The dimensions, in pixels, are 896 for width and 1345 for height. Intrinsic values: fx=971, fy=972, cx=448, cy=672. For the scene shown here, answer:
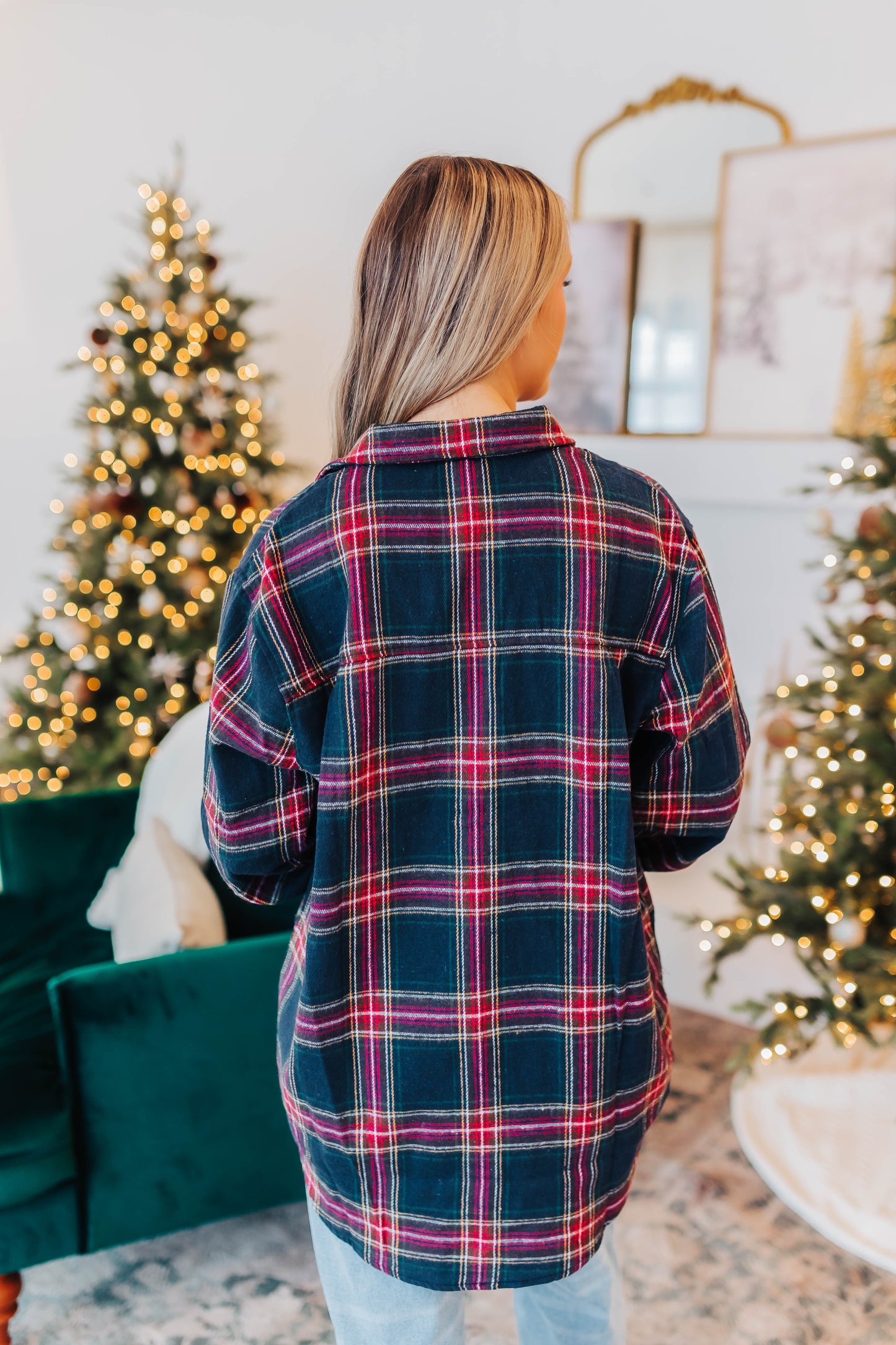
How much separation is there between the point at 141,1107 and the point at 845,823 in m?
1.22

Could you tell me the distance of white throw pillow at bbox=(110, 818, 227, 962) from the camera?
149cm

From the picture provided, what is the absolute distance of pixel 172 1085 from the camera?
1.44 meters

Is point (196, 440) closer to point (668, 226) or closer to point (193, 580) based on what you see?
point (193, 580)

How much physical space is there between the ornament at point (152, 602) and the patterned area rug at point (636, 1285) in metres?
1.52

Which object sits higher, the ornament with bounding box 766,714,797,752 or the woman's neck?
the woman's neck

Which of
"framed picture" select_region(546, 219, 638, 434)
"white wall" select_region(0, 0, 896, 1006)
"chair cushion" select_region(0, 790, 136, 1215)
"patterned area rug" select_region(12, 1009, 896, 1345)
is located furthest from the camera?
"framed picture" select_region(546, 219, 638, 434)

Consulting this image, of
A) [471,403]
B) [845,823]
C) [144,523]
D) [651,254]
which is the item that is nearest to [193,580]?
[144,523]

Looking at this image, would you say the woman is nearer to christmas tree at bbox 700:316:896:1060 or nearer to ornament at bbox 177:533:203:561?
christmas tree at bbox 700:316:896:1060

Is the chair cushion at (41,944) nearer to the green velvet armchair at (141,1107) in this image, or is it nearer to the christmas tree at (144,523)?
the green velvet armchair at (141,1107)

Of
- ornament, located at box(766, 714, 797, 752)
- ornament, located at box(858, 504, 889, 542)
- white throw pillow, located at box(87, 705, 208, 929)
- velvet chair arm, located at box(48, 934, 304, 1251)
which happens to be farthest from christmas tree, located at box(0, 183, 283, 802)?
ornament, located at box(858, 504, 889, 542)

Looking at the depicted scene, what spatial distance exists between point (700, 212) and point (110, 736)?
6.86 feet

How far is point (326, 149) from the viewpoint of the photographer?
122 inches

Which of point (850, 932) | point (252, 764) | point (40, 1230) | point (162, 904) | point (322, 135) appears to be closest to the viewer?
point (252, 764)

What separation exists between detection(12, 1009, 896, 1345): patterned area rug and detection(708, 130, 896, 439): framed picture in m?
1.75
